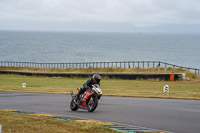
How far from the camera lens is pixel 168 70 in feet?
137

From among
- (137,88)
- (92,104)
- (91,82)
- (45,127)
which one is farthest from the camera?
(137,88)

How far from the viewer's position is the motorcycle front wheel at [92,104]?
535 inches

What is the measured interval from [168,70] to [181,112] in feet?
95.2

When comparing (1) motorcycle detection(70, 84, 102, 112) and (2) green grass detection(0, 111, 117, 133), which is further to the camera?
(1) motorcycle detection(70, 84, 102, 112)

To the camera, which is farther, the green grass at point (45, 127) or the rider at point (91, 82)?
the rider at point (91, 82)

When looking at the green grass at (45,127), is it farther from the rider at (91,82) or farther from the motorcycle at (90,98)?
the rider at (91,82)

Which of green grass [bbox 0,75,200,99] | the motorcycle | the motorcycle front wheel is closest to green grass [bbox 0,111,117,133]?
the motorcycle

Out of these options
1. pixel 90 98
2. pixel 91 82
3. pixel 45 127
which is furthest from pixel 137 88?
pixel 45 127

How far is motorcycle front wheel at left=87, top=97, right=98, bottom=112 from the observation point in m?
13.6

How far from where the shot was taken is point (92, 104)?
1377cm

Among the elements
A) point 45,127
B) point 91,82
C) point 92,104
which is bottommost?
point 45,127

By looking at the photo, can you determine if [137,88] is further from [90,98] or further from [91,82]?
[91,82]

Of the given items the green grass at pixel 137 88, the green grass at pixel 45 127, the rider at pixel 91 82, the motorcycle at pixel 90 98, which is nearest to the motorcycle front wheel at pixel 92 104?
the motorcycle at pixel 90 98

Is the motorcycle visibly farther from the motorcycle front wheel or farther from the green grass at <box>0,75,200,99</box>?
the green grass at <box>0,75,200,99</box>
